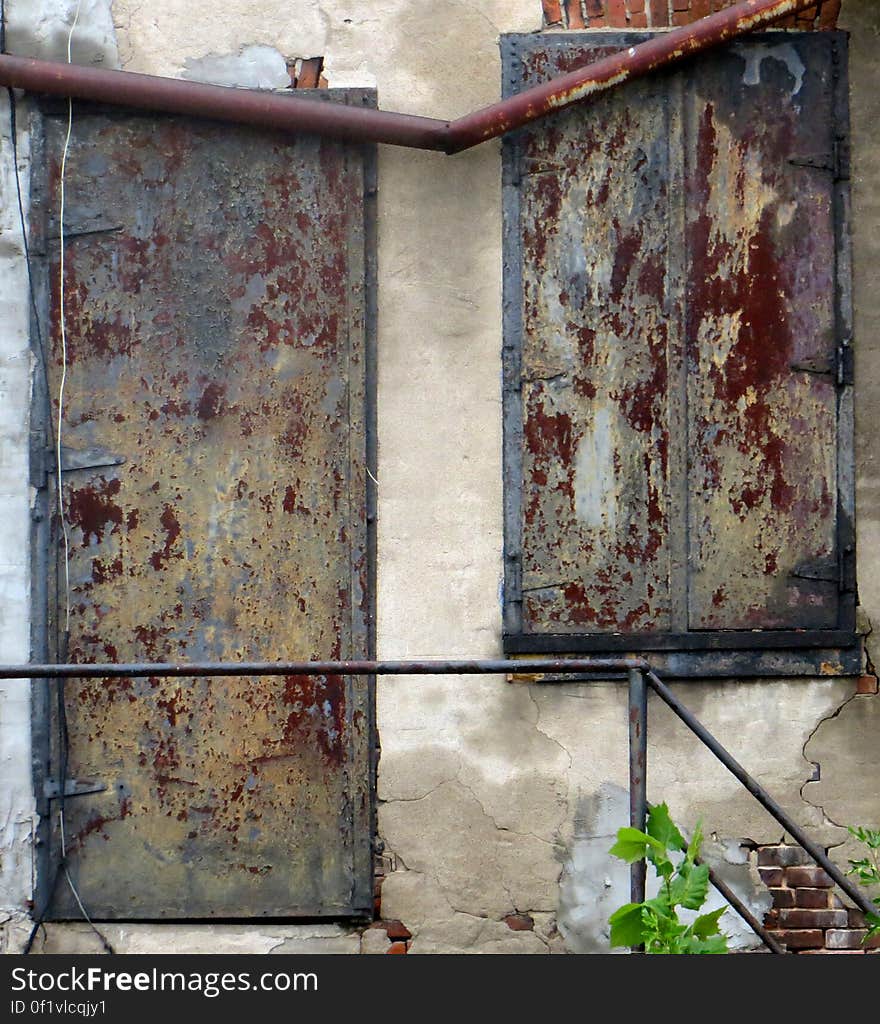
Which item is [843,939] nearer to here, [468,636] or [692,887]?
[692,887]

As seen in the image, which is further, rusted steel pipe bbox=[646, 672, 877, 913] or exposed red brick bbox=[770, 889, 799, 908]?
exposed red brick bbox=[770, 889, 799, 908]

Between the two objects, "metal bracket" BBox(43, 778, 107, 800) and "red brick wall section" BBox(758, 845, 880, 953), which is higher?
"metal bracket" BBox(43, 778, 107, 800)

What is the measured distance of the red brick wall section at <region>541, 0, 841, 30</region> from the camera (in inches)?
157

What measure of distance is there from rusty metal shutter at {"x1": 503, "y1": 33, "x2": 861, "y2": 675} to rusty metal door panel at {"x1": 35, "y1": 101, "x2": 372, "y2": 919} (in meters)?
0.65

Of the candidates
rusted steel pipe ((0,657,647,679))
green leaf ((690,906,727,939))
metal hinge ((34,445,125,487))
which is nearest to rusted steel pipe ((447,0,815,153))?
metal hinge ((34,445,125,487))

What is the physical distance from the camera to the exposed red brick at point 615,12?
13.1ft

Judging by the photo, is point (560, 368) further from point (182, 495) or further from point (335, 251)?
point (182, 495)

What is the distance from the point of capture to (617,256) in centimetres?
397

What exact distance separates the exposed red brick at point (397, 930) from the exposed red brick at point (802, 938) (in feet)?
4.10

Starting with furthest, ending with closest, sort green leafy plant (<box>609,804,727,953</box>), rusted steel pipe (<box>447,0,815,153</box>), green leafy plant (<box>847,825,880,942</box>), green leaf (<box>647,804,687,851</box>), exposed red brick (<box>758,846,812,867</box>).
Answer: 1. exposed red brick (<box>758,846,812,867</box>)
2. rusted steel pipe (<box>447,0,815,153</box>)
3. green leafy plant (<box>847,825,880,942</box>)
4. green leaf (<box>647,804,687,851</box>)
5. green leafy plant (<box>609,804,727,953</box>)

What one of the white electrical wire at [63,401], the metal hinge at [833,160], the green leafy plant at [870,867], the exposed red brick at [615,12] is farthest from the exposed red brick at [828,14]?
the green leafy plant at [870,867]

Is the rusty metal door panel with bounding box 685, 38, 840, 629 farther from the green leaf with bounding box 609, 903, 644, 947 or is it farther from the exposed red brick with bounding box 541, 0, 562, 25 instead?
the green leaf with bounding box 609, 903, 644, 947

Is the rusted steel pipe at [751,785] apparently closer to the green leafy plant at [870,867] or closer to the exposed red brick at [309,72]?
the green leafy plant at [870,867]

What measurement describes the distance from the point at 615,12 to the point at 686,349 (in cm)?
120
